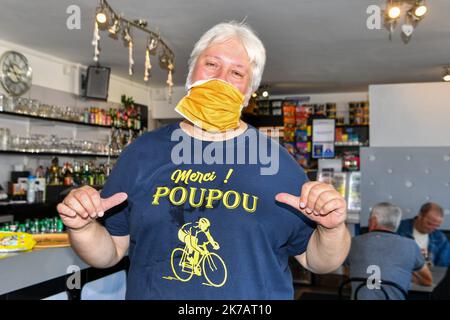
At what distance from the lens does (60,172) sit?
691 cm

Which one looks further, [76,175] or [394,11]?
[76,175]

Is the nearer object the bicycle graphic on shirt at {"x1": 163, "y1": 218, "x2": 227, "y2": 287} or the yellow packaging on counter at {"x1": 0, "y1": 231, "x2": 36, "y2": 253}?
the bicycle graphic on shirt at {"x1": 163, "y1": 218, "x2": 227, "y2": 287}

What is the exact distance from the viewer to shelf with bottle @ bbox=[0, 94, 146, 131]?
235 inches

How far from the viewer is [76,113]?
7.16m

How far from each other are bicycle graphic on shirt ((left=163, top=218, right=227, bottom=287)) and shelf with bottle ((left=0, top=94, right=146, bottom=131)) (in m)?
5.22

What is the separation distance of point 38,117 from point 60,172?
93 centimetres

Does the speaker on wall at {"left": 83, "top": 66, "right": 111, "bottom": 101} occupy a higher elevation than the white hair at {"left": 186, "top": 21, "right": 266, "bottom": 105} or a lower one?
higher

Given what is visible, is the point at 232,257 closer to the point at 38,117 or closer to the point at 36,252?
the point at 36,252

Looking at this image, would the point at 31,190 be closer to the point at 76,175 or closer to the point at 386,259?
the point at 76,175

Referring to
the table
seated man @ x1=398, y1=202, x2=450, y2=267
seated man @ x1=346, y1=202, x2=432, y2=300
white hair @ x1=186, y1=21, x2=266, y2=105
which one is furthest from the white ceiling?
white hair @ x1=186, y1=21, x2=266, y2=105

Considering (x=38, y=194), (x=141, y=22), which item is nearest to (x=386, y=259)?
(x=141, y=22)

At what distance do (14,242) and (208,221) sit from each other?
122 cm

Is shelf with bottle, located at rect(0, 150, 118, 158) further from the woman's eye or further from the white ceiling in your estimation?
the woman's eye
